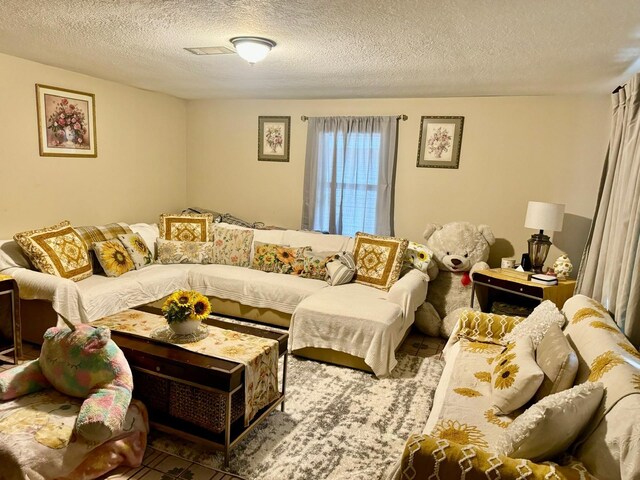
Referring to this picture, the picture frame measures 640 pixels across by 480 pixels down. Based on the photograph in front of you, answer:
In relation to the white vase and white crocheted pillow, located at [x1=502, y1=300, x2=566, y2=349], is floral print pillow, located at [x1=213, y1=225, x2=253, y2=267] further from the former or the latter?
white crocheted pillow, located at [x1=502, y1=300, x2=566, y2=349]

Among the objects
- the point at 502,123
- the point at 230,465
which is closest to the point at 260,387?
the point at 230,465

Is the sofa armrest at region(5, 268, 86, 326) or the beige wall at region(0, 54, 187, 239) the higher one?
the beige wall at region(0, 54, 187, 239)

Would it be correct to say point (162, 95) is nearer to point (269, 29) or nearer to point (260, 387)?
point (269, 29)

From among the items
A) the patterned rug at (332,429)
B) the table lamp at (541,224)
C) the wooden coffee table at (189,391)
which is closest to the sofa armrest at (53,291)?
the wooden coffee table at (189,391)

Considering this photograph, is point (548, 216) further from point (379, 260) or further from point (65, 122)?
point (65, 122)

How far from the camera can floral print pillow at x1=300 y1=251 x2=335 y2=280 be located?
4156mm

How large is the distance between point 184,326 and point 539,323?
204 centimetres

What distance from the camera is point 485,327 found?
295 cm

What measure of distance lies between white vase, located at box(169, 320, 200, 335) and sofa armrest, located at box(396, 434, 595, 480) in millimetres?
1439

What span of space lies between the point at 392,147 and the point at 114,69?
273cm

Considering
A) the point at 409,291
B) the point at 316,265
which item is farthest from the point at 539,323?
the point at 316,265

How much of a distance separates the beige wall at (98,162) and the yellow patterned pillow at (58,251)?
1.15 feet

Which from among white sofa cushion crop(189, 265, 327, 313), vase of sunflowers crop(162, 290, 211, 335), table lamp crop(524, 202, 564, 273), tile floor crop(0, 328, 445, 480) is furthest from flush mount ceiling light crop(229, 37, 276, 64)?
table lamp crop(524, 202, 564, 273)

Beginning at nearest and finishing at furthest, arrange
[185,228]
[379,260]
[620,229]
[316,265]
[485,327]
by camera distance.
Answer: [620,229]
[485,327]
[379,260]
[316,265]
[185,228]
